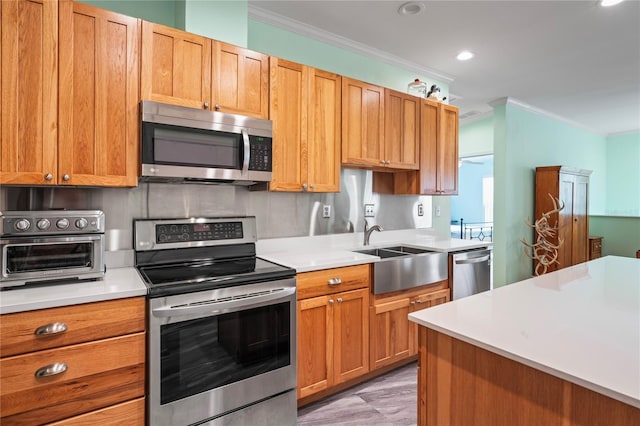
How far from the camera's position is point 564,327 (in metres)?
1.08

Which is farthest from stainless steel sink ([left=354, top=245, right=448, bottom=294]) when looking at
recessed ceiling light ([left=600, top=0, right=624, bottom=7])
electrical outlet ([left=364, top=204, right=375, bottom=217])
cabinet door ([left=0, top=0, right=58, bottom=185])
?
recessed ceiling light ([left=600, top=0, right=624, bottom=7])

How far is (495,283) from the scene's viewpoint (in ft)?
16.5

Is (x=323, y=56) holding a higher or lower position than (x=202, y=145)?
higher

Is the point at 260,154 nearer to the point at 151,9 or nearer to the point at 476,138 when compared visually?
the point at 151,9

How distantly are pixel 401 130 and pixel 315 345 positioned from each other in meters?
1.88

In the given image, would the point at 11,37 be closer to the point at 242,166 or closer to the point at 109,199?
the point at 109,199

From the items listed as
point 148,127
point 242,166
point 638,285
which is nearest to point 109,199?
point 148,127

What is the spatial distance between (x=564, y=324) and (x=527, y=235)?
473 cm

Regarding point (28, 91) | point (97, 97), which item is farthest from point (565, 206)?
point (28, 91)

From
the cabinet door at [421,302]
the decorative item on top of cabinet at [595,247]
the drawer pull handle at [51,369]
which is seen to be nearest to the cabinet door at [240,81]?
the drawer pull handle at [51,369]

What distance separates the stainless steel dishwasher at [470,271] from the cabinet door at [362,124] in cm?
106

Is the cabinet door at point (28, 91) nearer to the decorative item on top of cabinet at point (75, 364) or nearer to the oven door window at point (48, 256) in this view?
the oven door window at point (48, 256)

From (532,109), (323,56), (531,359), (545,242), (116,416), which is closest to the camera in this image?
(531,359)

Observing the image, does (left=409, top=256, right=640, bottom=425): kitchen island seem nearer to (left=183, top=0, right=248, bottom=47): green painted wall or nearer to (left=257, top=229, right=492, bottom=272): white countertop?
(left=257, top=229, right=492, bottom=272): white countertop
